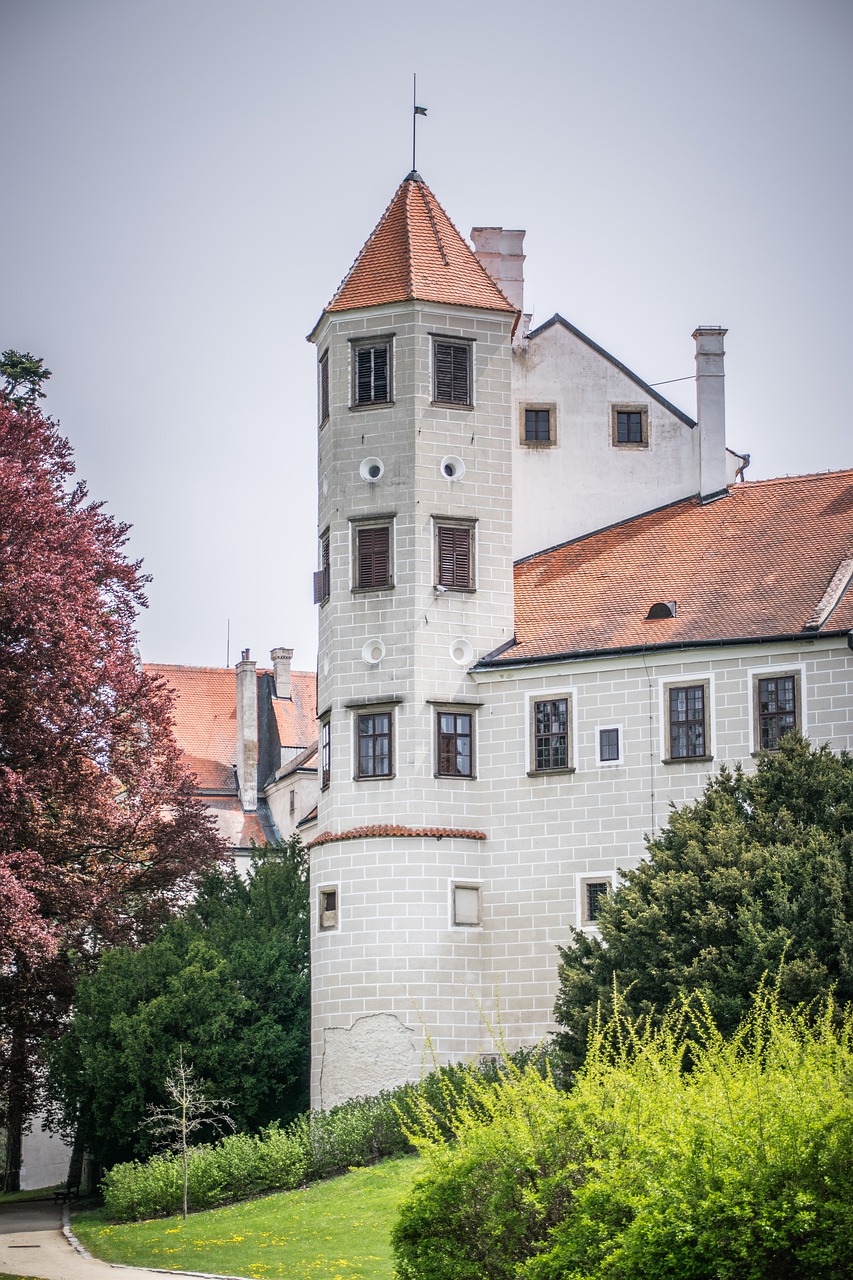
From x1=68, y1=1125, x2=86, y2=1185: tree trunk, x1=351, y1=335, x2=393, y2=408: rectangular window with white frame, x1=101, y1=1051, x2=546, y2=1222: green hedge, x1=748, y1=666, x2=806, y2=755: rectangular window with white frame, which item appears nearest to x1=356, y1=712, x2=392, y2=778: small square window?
x1=101, y1=1051, x2=546, y2=1222: green hedge

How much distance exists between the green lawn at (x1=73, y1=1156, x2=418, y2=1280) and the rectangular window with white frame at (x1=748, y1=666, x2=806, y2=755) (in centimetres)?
1081

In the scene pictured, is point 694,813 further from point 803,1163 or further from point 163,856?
point 803,1163

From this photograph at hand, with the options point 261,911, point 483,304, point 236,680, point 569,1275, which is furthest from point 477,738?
point 236,680

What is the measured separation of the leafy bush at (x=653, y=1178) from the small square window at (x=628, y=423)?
80.4 ft

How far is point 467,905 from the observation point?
133ft

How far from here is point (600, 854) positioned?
130ft

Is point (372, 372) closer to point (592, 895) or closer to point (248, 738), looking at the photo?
point (592, 895)

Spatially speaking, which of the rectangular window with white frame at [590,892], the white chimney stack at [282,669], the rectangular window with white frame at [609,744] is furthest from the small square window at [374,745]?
the white chimney stack at [282,669]

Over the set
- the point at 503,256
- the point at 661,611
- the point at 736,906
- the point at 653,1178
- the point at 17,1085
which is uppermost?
the point at 503,256

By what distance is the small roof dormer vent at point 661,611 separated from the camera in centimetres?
4081

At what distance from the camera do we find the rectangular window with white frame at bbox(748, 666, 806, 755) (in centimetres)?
3831

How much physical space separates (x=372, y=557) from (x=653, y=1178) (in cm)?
2424

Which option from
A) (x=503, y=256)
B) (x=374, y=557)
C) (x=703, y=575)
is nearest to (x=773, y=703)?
(x=703, y=575)

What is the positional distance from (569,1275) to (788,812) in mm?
15554
